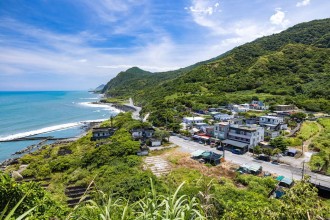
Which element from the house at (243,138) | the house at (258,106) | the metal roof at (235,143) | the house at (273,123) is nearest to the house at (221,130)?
the house at (243,138)

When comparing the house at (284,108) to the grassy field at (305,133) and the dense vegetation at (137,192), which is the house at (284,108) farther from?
the dense vegetation at (137,192)

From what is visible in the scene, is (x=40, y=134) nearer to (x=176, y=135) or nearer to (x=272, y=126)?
(x=176, y=135)

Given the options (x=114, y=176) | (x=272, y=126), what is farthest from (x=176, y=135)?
(x=114, y=176)

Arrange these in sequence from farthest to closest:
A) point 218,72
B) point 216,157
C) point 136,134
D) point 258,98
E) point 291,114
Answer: point 218,72 → point 258,98 → point 291,114 → point 136,134 → point 216,157

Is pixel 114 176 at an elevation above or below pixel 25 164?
above

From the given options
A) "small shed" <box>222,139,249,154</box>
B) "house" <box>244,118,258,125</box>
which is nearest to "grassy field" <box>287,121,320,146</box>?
"small shed" <box>222,139,249,154</box>

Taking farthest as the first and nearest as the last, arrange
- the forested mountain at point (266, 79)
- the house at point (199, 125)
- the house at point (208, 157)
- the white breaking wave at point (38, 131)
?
1. the forested mountain at point (266, 79)
2. the white breaking wave at point (38, 131)
3. the house at point (199, 125)
4. the house at point (208, 157)

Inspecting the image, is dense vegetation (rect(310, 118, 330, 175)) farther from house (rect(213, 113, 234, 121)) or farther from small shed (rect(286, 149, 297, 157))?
house (rect(213, 113, 234, 121))

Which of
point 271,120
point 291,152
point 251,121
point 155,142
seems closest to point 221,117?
point 251,121
